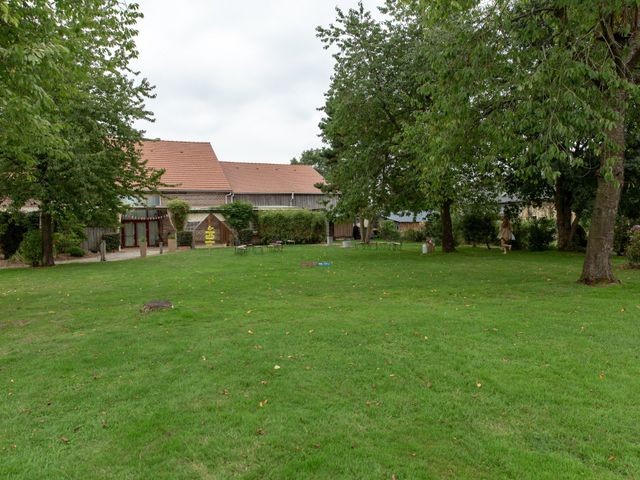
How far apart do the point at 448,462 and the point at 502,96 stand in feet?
27.9

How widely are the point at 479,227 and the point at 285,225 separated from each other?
13.5 meters

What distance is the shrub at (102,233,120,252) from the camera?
27.1 meters

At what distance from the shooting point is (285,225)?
31766mm

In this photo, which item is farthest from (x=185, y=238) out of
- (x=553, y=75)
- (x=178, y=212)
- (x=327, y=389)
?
(x=327, y=389)

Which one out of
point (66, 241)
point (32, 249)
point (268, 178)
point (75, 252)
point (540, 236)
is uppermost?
point (268, 178)

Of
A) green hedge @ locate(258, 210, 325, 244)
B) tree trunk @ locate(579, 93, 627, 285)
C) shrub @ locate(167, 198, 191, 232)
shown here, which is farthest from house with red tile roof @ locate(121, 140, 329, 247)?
tree trunk @ locate(579, 93, 627, 285)

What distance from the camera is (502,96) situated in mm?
9508

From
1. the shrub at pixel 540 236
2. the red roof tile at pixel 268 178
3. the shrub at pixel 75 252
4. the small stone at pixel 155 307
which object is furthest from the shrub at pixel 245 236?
the small stone at pixel 155 307

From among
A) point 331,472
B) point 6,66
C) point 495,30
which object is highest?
point 495,30

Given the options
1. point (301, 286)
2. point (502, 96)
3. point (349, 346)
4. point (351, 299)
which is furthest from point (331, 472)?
point (502, 96)

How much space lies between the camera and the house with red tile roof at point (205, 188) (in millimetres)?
32469

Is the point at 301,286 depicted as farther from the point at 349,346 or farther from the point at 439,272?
the point at 349,346

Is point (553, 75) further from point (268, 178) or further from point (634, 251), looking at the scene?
point (268, 178)

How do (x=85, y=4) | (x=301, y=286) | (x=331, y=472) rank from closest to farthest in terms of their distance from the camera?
(x=331, y=472) → (x=85, y=4) → (x=301, y=286)
